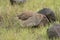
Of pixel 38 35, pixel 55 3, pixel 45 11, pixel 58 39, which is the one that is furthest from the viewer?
pixel 55 3

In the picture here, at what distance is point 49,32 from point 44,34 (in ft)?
0.82

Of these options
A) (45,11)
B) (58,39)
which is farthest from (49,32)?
(45,11)

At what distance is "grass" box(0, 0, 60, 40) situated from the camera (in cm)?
507

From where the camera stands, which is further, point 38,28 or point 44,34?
point 38,28

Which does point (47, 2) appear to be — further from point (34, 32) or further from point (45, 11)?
point (34, 32)

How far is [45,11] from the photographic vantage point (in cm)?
593

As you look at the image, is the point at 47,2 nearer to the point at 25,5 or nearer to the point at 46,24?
the point at 25,5

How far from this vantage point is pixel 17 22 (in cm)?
565

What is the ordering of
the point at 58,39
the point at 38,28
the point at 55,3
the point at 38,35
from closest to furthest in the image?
the point at 58,39 → the point at 38,35 → the point at 38,28 → the point at 55,3

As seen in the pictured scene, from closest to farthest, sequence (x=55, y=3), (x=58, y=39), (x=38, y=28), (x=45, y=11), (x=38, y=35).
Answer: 1. (x=58, y=39)
2. (x=38, y=35)
3. (x=38, y=28)
4. (x=45, y=11)
5. (x=55, y=3)

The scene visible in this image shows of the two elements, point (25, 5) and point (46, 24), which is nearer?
point (46, 24)

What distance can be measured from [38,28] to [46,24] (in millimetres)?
227

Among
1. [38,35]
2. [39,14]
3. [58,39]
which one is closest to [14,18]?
[39,14]

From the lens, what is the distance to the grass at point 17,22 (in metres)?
5.07
